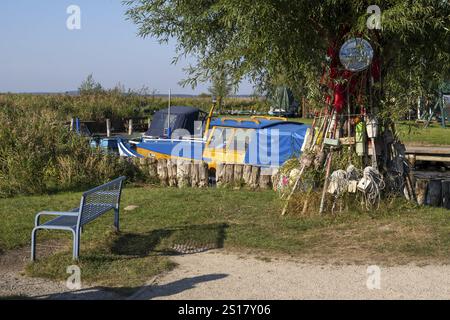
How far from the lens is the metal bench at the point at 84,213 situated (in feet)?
22.6

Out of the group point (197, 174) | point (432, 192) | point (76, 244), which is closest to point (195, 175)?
point (197, 174)

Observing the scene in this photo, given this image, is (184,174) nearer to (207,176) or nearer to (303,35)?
(207,176)

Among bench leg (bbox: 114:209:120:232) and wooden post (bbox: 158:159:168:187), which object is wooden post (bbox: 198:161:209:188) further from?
bench leg (bbox: 114:209:120:232)

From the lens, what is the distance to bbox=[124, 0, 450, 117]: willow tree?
8070mm

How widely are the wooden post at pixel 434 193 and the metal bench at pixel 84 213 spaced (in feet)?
18.8

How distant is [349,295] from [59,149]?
9.32 m

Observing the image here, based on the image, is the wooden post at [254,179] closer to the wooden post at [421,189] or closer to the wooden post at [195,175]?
the wooden post at [195,175]

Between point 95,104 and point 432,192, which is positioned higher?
point 95,104

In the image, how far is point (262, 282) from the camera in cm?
617

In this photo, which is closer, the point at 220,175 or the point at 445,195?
the point at 445,195

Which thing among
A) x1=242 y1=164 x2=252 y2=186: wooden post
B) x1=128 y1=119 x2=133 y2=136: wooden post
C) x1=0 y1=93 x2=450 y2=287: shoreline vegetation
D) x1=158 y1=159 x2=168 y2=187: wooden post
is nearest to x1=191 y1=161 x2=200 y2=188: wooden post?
x1=158 y1=159 x2=168 y2=187: wooden post

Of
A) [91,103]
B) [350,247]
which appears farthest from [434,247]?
[91,103]

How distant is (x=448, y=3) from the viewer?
8.32m

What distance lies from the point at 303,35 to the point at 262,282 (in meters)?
4.20
